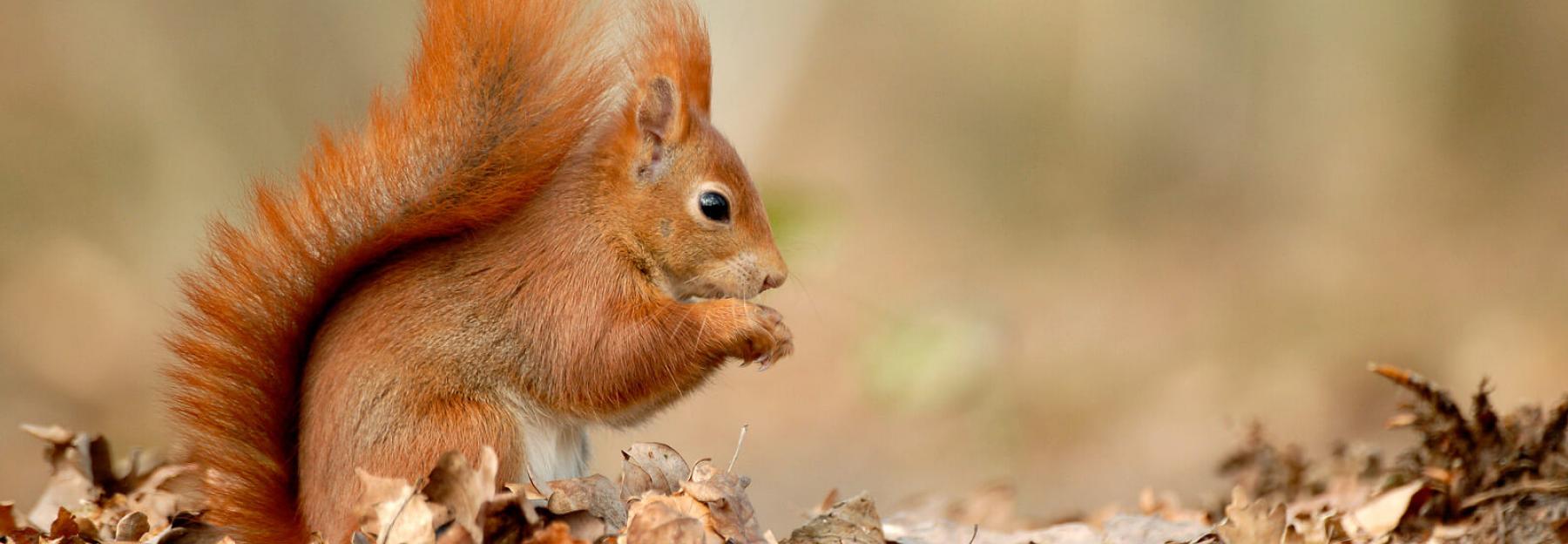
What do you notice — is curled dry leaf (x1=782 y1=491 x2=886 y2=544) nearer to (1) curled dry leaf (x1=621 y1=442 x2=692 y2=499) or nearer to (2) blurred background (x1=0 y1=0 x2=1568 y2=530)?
(1) curled dry leaf (x1=621 y1=442 x2=692 y2=499)

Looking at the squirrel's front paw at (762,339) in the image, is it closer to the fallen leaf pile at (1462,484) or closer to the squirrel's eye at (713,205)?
the squirrel's eye at (713,205)

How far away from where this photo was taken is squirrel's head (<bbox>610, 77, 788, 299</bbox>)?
1.83 meters

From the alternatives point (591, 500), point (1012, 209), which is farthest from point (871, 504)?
point (1012, 209)

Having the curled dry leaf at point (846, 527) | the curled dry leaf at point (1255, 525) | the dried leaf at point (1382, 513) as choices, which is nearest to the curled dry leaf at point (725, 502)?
the curled dry leaf at point (846, 527)

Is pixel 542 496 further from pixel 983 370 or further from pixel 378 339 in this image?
pixel 983 370

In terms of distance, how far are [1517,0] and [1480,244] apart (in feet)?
2.87

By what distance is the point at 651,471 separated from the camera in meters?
1.66

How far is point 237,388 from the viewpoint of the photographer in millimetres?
1671

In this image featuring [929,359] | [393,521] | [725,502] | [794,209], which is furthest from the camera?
[929,359]

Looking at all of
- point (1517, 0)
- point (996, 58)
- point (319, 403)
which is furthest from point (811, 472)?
point (319, 403)

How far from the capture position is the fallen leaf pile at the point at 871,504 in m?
1.43

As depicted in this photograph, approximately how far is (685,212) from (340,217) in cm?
47

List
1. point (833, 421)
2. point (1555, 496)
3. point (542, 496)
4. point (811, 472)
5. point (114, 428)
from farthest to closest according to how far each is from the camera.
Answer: point (833, 421) < point (811, 472) < point (114, 428) < point (1555, 496) < point (542, 496)

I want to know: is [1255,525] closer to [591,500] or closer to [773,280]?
[773,280]
